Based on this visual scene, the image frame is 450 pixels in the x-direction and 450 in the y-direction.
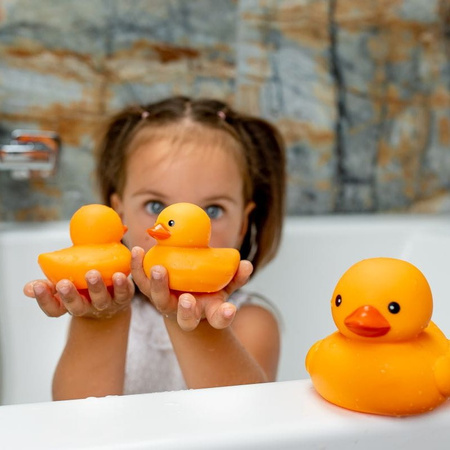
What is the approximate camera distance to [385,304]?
487 mm

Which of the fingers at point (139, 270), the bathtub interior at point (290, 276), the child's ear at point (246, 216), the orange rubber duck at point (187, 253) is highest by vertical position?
the orange rubber duck at point (187, 253)

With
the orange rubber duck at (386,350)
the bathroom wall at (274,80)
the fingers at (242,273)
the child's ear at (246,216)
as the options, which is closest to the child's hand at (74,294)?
the fingers at (242,273)

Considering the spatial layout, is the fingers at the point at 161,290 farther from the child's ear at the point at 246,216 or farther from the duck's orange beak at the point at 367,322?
the child's ear at the point at 246,216

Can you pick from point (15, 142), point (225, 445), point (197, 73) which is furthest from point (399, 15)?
point (225, 445)

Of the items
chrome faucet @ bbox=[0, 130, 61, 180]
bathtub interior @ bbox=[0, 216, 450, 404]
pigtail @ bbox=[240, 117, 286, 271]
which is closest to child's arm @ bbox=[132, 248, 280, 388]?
pigtail @ bbox=[240, 117, 286, 271]

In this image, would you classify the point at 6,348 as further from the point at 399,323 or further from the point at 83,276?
the point at 399,323

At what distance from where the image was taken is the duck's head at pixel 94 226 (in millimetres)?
636

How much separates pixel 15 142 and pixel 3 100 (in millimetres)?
136

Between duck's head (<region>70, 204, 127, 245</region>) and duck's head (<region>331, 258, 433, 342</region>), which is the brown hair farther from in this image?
duck's head (<region>331, 258, 433, 342</region>)

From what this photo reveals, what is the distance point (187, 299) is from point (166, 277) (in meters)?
0.03

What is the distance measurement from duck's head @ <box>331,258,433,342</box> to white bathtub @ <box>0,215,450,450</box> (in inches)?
2.8

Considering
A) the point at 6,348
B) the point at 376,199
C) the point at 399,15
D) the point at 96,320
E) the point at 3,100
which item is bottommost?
the point at 6,348

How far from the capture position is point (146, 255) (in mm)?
620

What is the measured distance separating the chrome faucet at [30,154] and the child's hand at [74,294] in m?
0.80
